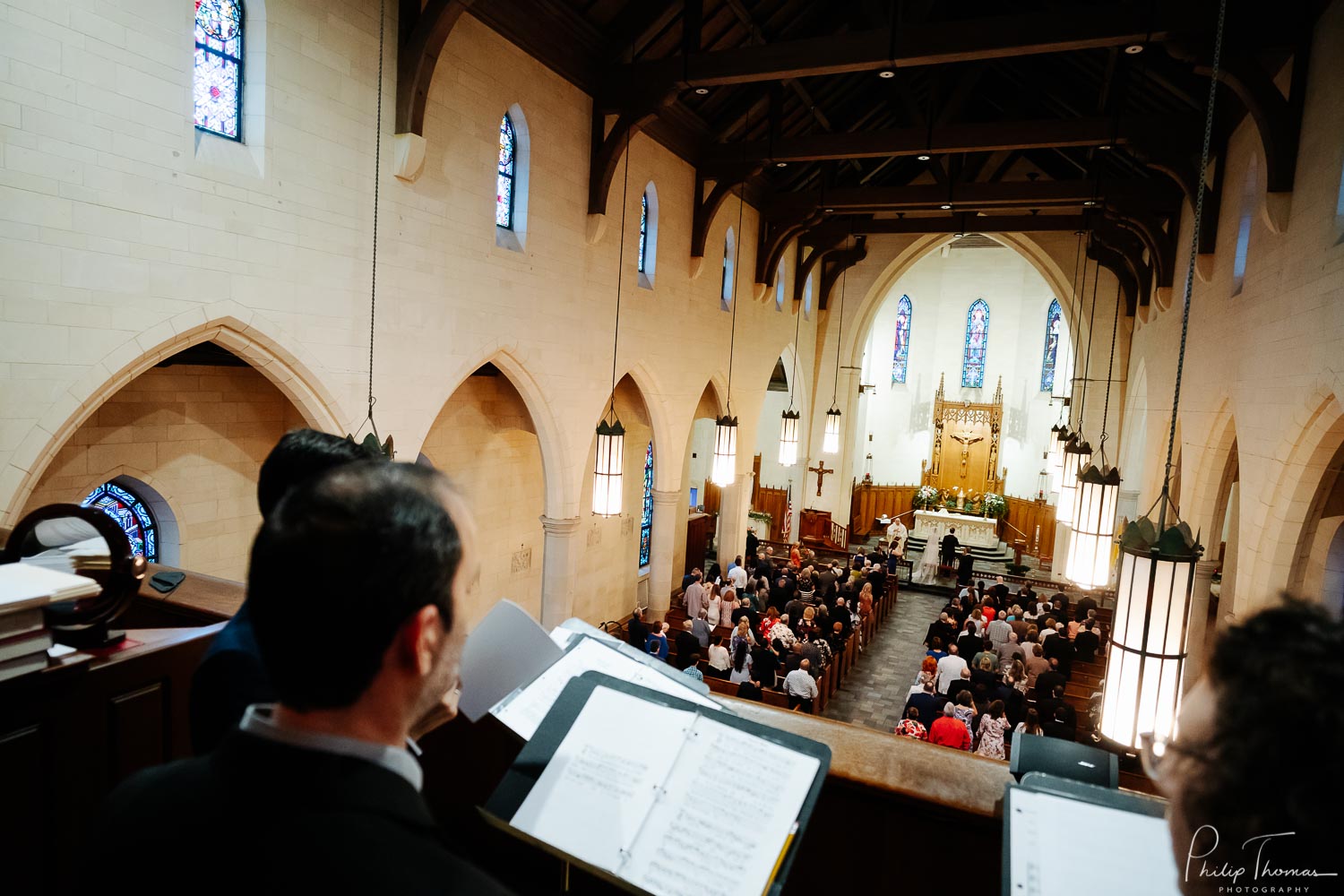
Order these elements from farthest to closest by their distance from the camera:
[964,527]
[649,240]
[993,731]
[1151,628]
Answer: [964,527] → [649,240] → [993,731] → [1151,628]

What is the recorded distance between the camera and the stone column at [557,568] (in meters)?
9.12

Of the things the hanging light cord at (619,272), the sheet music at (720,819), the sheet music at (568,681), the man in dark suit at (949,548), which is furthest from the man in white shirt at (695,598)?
the sheet music at (720,819)

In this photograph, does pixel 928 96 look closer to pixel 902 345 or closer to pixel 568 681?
pixel 568 681

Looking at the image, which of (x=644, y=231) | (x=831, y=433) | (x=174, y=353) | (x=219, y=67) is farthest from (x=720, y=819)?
(x=831, y=433)

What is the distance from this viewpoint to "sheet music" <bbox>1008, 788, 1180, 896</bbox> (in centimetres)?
133

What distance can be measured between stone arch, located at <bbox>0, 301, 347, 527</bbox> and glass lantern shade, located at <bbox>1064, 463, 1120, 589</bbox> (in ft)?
18.4

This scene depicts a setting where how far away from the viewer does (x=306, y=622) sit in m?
0.87

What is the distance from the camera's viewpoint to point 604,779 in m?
1.60

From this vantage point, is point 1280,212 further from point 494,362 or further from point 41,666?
point 41,666

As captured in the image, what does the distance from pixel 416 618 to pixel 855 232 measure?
1553 centimetres

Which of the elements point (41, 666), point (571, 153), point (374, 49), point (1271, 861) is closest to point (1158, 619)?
point (1271, 861)

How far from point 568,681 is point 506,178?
6.93 meters

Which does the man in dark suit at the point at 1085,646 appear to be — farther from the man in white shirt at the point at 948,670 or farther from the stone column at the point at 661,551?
the stone column at the point at 661,551

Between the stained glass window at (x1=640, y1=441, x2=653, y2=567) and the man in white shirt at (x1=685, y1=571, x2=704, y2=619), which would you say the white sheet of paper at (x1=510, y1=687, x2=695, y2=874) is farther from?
the stained glass window at (x1=640, y1=441, x2=653, y2=567)
